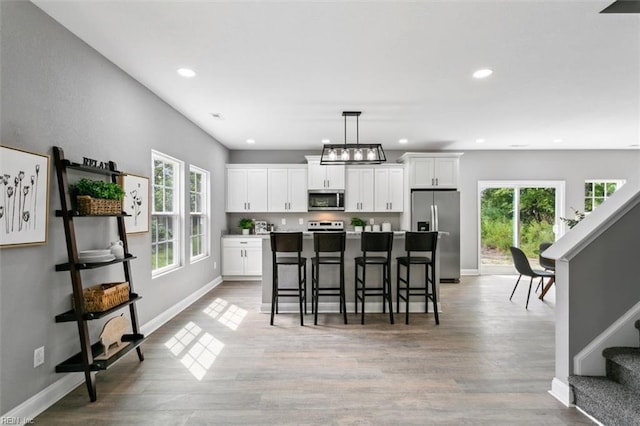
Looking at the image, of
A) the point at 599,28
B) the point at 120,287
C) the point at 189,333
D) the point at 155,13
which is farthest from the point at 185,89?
the point at 599,28

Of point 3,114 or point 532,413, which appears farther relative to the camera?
point 532,413

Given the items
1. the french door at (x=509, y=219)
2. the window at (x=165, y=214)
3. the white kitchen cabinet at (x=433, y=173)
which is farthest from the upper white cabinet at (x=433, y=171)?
the window at (x=165, y=214)

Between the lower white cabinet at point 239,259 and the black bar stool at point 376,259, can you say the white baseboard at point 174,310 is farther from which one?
the black bar stool at point 376,259

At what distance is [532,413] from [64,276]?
11.1 ft

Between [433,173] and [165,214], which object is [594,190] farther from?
[165,214]

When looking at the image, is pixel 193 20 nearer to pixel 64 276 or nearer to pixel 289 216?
pixel 64 276

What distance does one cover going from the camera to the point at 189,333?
354 cm

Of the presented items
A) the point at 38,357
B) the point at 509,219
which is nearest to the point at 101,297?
the point at 38,357

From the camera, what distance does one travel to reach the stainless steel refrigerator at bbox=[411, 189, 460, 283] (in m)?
6.13

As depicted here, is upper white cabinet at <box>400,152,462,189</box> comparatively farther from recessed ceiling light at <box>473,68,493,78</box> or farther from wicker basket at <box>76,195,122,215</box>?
wicker basket at <box>76,195,122,215</box>

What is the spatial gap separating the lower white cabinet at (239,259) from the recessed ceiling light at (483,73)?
15.0ft

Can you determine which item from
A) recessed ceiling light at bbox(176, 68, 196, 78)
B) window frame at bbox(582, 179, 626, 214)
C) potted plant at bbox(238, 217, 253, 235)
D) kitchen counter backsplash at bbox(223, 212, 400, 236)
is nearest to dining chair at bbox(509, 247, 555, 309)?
kitchen counter backsplash at bbox(223, 212, 400, 236)

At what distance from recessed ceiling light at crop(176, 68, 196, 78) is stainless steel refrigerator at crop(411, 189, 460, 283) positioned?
14.8 feet

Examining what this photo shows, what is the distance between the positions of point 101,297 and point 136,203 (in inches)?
47.5
